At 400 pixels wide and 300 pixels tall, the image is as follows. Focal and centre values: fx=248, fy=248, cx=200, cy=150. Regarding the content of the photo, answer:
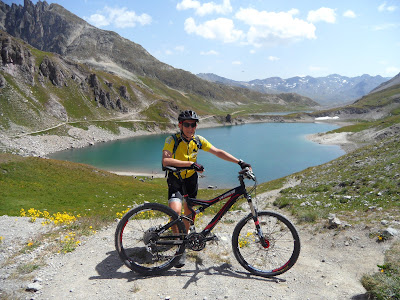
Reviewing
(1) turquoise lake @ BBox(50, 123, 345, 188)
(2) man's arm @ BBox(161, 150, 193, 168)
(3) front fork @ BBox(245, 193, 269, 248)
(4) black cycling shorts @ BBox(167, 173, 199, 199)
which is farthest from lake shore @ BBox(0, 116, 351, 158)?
(3) front fork @ BBox(245, 193, 269, 248)

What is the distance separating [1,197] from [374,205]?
87.5ft

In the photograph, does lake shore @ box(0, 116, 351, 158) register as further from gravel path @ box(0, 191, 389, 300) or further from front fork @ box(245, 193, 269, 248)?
front fork @ box(245, 193, 269, 248)

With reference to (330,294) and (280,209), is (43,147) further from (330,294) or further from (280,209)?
(330,294)

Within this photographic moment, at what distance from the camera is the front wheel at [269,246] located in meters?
6.58

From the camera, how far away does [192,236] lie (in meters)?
6.74

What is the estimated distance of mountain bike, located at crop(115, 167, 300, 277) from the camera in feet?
21.5

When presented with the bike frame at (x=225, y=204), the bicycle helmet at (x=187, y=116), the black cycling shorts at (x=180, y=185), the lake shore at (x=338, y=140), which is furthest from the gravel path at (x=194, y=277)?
the lake shore at (x=338, y=140)

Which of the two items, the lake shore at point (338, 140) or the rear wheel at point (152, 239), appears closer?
the rear wheel at point (152, 239)

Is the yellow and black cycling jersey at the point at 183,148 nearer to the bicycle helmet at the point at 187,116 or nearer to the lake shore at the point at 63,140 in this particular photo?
the bicycle helmet at the point at 187,116

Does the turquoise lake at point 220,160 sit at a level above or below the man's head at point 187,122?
below

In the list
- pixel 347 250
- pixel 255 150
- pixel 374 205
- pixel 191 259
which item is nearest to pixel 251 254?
pixel 191 259

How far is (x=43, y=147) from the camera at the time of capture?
82.8 metres

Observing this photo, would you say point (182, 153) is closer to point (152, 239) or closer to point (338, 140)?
point (152, 239)

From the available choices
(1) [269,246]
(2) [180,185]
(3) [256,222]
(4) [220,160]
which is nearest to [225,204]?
(3) [256,222]
